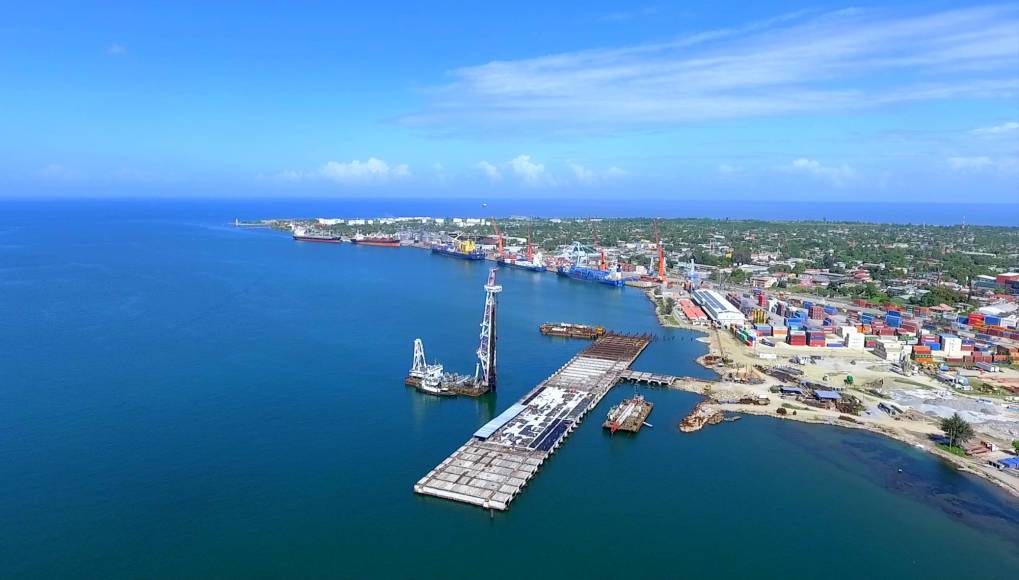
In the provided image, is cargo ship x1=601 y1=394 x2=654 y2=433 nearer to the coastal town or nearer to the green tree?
the coastal town

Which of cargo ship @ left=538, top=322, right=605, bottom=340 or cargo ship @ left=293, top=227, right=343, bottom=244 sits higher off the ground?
cargo ship @ left=293, top=227, right=343, bottom=244

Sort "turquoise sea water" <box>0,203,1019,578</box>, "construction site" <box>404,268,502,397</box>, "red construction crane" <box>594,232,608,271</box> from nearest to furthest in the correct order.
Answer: "turquoise sea water" <box>0,203,1019,578</box> < "construction site" <box>404,268,502,397</box> < "red construction crane" <box>594,232,608,271</box>

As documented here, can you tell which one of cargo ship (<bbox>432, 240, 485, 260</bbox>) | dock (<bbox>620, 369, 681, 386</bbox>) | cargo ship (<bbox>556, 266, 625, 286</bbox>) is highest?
cargo ship (<bbox>432, 240, 485, 260</bbox>)

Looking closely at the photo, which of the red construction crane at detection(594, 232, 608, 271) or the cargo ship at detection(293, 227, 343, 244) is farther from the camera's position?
the cargo ship at detection(293, 227, 343, 244)

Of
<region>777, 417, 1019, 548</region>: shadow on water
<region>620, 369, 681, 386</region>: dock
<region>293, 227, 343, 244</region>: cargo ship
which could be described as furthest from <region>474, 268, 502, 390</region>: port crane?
<region>293, 227, 343, 244</region>: cargo ship

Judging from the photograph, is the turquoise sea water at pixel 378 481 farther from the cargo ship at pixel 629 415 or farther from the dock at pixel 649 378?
the dock at pixel 649 378

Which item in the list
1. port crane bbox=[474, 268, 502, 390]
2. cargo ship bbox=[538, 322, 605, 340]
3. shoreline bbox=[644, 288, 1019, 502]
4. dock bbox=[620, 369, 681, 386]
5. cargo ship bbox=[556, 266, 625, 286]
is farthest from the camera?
cargo ship bbox=[556, 266, 625, 286]

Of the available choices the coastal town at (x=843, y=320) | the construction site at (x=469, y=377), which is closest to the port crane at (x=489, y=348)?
the construction site at (x=469, y=377)

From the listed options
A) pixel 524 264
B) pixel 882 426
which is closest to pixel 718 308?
pixel 882 426

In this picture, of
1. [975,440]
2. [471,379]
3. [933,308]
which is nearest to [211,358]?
[471,379]
